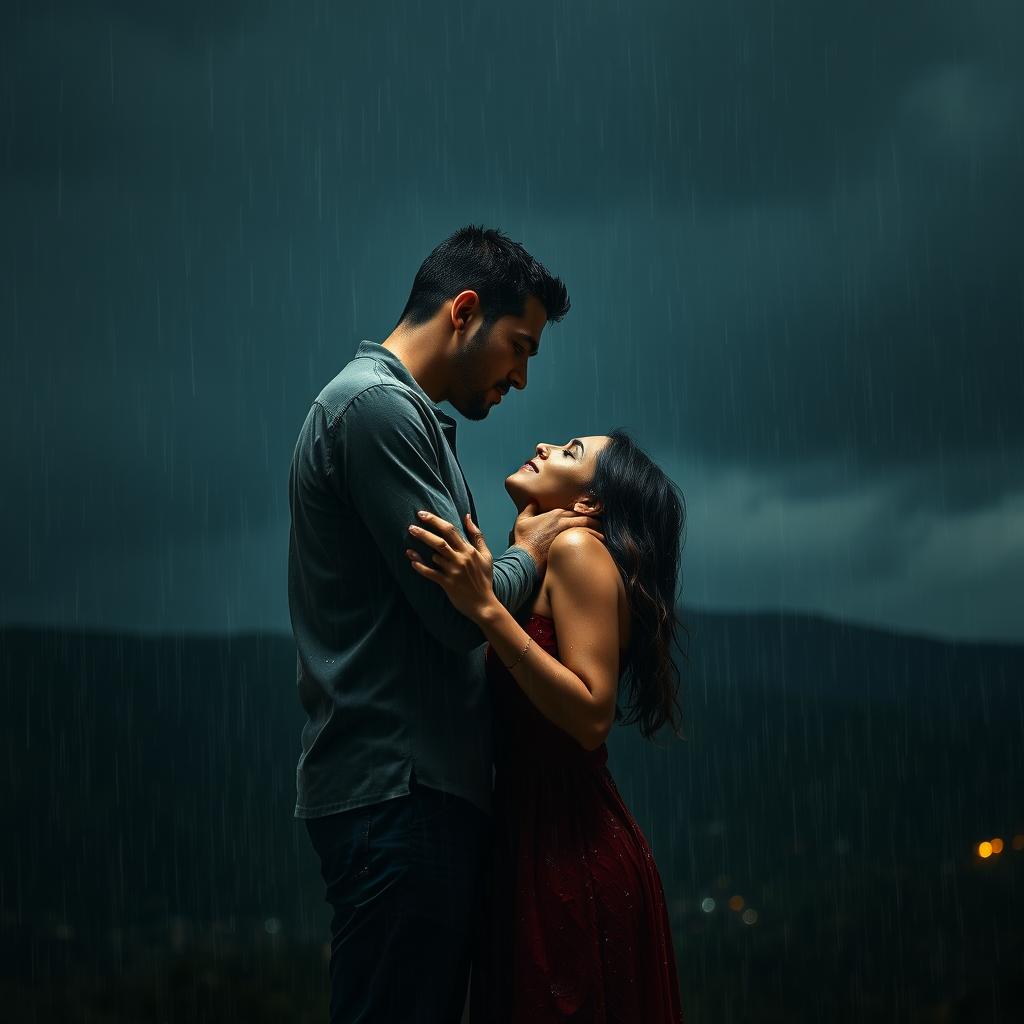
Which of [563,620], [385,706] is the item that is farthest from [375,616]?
[563,620]

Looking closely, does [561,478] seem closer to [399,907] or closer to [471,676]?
[471,676]

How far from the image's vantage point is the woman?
1.63 m

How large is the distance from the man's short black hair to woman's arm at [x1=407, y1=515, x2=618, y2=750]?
363 millimetres

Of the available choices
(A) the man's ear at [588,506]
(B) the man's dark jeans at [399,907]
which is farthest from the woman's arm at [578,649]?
(B) the man's dark jeans at [399,907]

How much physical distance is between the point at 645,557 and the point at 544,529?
0.57 ft

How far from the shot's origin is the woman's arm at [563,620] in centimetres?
142

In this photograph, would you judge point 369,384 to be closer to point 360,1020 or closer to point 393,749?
point 393,749

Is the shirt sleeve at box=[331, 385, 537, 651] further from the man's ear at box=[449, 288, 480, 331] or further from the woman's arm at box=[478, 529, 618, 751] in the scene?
the man's ear at box=[449, 288, 480, 331]

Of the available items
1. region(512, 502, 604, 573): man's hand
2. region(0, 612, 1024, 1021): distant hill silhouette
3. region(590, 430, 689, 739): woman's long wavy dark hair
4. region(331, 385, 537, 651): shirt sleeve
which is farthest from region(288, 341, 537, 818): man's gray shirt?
region(0, 612, 1024, 1021): distant hill silhouette

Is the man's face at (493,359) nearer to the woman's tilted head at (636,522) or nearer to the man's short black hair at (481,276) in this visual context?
the man's short black hair at (481,276)

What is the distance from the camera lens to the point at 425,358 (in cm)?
168

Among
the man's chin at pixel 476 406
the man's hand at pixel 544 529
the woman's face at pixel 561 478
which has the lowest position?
the man's hand at pixel 544 529

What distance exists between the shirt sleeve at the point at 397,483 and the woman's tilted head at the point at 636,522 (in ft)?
1.46

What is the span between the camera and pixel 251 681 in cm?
779
